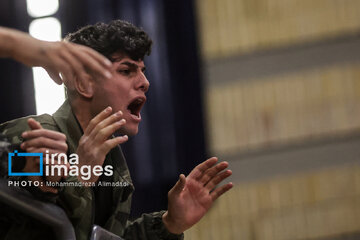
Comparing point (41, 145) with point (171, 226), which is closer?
point (41, 145)

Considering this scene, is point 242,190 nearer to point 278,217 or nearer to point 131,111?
point 278,217

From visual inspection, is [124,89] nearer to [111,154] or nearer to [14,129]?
[111,154]

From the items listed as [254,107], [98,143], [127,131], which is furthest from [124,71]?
[254,107]

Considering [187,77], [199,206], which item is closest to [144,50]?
[199,206]

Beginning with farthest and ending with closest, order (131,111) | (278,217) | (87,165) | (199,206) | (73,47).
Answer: (278,217), (131,111), (199,206), (87,165), (73,47)

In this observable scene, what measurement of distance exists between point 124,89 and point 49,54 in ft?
2.25

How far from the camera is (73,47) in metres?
1.12

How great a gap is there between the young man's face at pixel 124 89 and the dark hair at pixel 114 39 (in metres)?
0.02

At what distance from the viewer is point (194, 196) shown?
1.64 m

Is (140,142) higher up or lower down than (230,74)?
lower down

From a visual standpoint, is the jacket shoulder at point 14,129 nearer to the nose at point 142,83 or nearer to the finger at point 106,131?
the finger at point 106,131

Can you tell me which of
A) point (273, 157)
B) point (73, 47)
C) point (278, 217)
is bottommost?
point (278, 217)

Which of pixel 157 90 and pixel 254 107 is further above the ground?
pixel 157 90

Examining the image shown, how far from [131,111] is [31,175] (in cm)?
63
